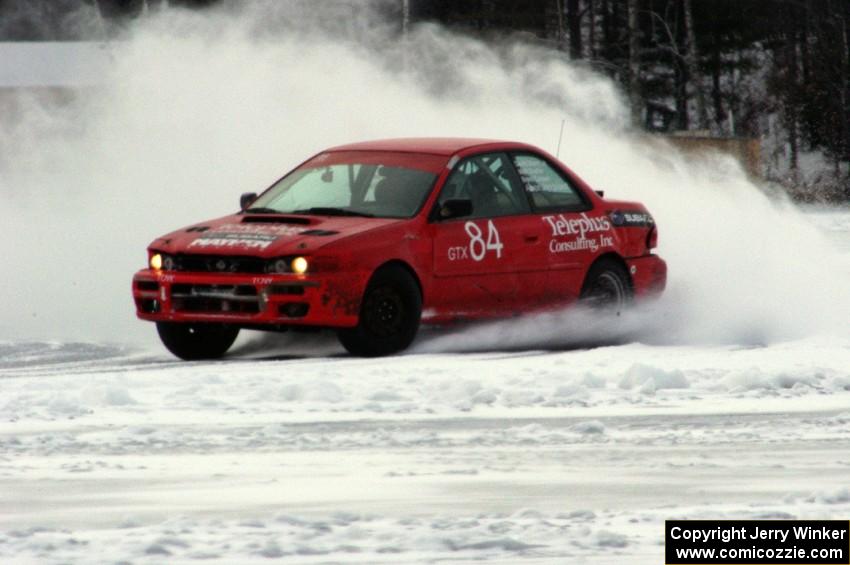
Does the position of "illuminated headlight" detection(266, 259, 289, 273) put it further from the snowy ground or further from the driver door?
the driver door

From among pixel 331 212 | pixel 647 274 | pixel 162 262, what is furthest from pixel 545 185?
pixel 162 262

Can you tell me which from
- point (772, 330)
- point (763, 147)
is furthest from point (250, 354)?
point (763, 147)

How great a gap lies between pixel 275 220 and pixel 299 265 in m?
0.81

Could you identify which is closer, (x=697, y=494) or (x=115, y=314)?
(x=697, y=494)

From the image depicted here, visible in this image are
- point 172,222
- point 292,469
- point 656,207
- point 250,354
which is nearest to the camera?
point 292,469

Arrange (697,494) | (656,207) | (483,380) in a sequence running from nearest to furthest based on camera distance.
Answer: (697,494), (483,380), (656,207)

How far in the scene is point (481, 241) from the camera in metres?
12.2

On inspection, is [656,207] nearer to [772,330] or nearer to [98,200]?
[772,330]

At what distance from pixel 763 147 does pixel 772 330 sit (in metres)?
52.4

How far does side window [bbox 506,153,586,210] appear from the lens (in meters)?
12.8

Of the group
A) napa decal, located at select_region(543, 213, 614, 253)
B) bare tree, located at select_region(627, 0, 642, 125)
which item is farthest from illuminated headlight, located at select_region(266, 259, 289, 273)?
bare tree, located at select_region(627, 0, 642, 125)

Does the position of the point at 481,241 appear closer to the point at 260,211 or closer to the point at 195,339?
Answer: the point at 260,211

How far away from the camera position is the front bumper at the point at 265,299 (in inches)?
440

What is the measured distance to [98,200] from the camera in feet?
67.1
